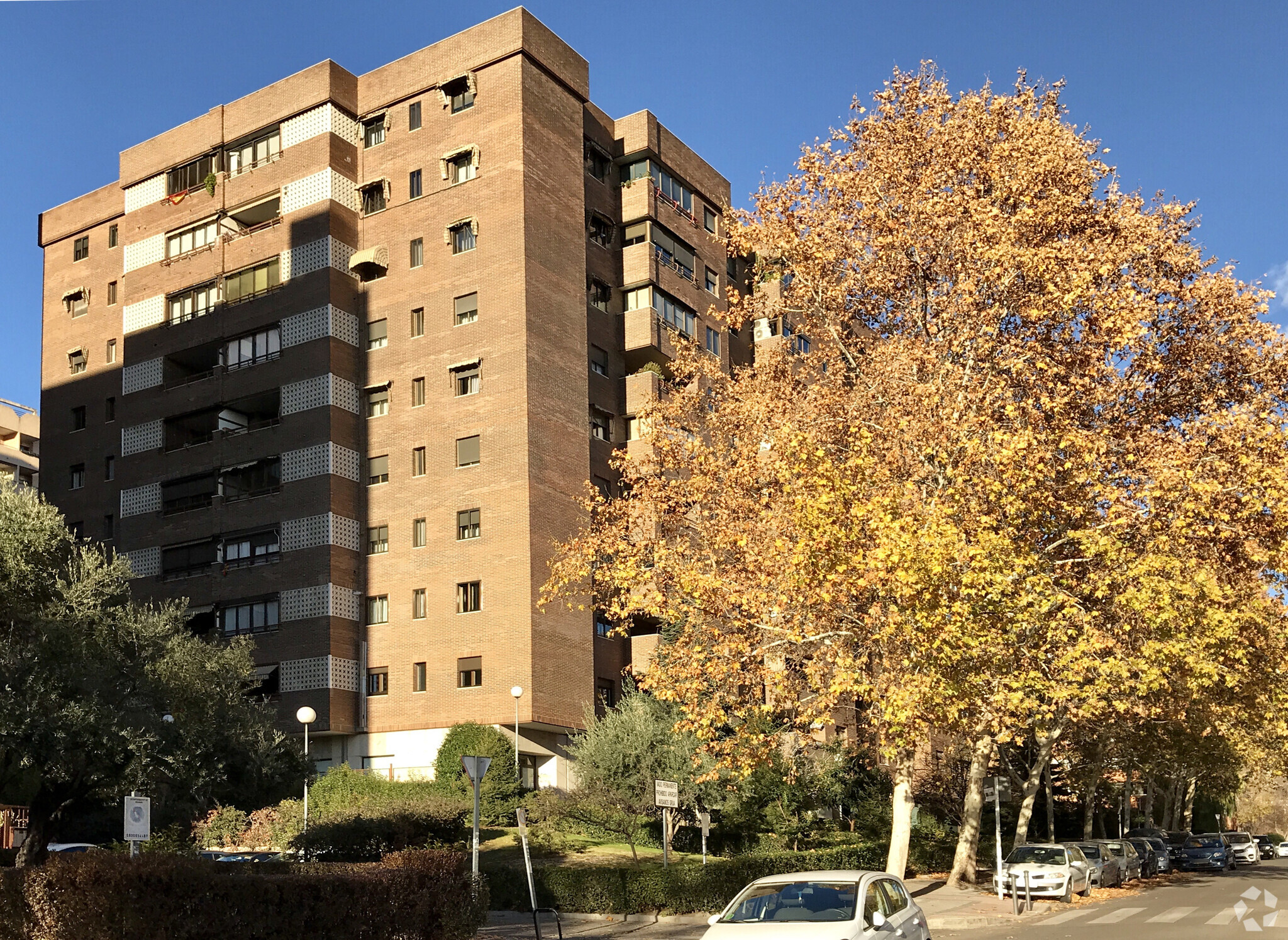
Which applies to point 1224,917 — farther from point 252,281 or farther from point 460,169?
point 252,281

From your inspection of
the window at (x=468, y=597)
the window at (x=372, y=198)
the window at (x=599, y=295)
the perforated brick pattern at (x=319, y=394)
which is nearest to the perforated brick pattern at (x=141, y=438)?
the perforated brick pattern at (x=319, y=394)

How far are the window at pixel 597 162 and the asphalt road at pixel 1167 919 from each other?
3224cm

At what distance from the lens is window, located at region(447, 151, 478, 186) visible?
153ft

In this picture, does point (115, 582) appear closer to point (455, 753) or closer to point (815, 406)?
point (455, 753)

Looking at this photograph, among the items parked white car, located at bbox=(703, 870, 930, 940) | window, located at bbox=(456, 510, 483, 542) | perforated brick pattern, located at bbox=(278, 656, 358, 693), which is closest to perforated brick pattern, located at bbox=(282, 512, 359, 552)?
perforated brick pattern, located at bbox=(278, 656, 358, 693)

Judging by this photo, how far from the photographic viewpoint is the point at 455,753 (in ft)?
133

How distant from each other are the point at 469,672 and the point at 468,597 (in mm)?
2537

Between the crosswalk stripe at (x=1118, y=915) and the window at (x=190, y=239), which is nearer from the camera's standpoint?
the crosswalk stripe at (x=1118, y=915)

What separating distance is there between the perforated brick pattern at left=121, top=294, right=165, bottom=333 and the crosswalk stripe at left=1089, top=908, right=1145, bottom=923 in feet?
136

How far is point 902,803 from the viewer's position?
1085 inches

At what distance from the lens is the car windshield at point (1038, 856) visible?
106 ft

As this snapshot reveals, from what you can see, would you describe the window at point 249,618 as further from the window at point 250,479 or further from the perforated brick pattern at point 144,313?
the perforated brick pattern at point 144,313

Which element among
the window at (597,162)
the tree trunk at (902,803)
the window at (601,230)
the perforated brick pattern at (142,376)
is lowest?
the tree trunk at (902,803)

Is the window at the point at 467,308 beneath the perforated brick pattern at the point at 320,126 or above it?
beneath
